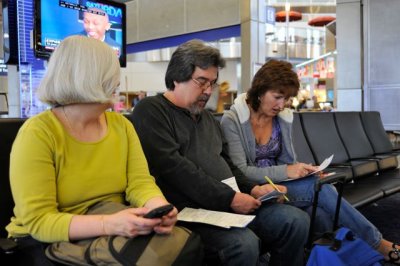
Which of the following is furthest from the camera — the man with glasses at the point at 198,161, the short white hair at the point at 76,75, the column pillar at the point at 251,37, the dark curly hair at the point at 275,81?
the column pillar at the point at 251,37

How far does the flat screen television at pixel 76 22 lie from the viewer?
276cm

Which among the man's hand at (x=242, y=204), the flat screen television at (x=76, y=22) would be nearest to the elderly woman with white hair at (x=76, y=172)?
the man's hand at (x=242, y=204)

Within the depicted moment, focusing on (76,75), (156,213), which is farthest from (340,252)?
(76,75)

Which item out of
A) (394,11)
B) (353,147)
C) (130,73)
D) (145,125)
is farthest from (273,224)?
(130,73)

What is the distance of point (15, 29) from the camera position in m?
2.89

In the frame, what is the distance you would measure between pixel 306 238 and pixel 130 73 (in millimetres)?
18771

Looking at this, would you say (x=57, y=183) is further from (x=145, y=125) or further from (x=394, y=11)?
(x=394, y=11)

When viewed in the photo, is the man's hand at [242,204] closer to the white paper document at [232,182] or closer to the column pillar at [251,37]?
the white paper document at [232,182]

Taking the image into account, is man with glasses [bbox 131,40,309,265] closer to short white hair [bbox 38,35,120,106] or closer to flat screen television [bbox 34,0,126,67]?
short white hair [bbox 38,35,120,106]

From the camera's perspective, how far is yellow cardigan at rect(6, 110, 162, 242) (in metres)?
1.23

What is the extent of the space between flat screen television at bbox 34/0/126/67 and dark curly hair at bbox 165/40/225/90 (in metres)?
1.15

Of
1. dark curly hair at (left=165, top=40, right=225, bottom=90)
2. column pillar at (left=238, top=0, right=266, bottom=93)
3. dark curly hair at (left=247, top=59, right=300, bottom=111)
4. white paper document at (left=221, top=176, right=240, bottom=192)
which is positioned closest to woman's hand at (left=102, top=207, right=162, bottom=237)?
white paper document at (left=221, top=176, right=240, bottom=192)

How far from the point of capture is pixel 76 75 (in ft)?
4.33

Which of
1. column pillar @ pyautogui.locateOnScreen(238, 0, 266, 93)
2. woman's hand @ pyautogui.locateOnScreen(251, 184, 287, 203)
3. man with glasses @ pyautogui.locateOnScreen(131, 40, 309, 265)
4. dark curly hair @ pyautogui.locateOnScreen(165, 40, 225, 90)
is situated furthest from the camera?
column pillar @ pyautogui.locateOnScreen(238, 0, 266, 93)
